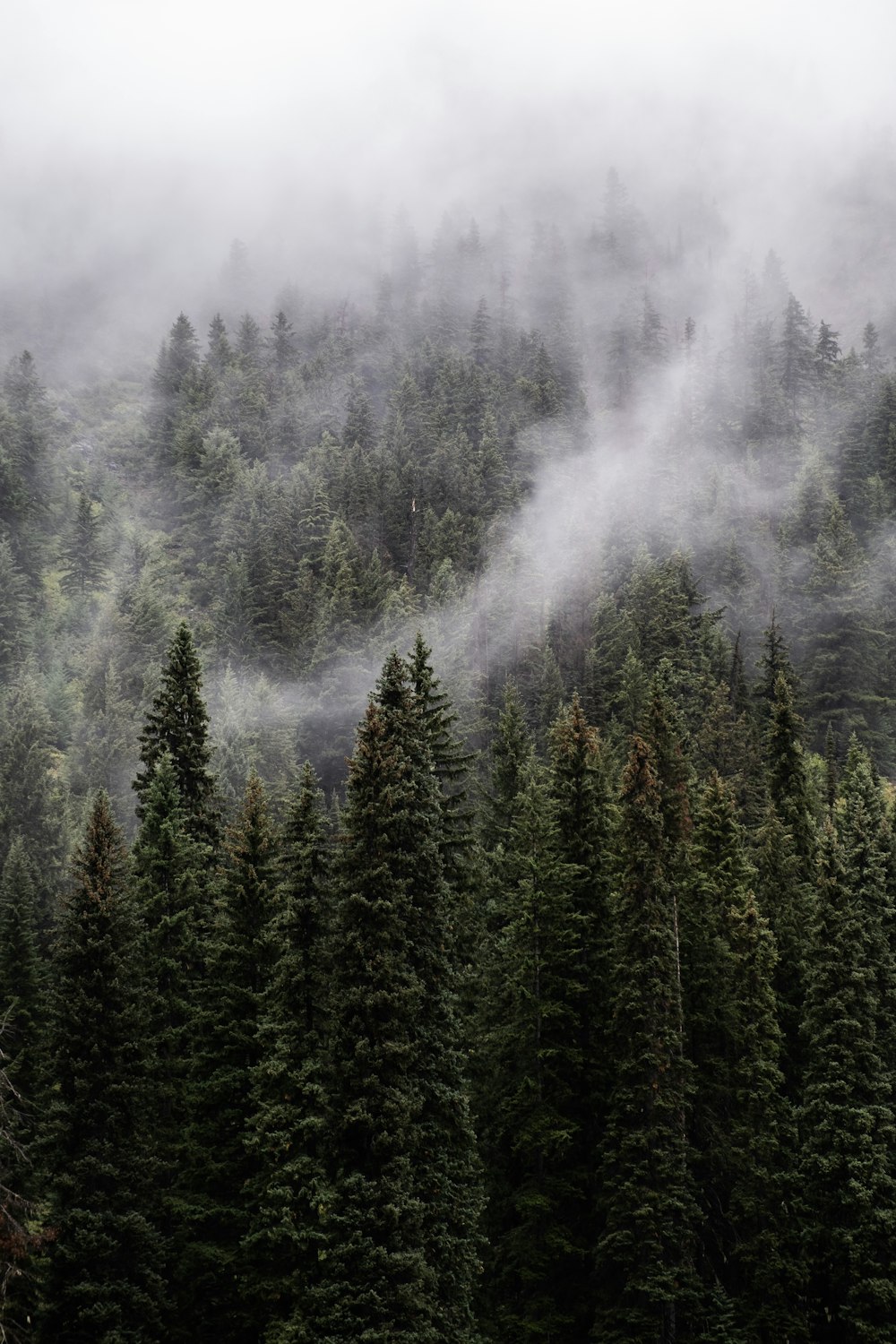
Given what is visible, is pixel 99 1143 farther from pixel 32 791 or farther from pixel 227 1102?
pixel 32 791

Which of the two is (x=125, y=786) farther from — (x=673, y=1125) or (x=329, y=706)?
(x=673, y=1125)

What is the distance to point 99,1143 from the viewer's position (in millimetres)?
27094

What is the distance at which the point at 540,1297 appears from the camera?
33.3 metres

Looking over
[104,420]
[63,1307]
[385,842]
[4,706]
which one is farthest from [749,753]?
[104,420]

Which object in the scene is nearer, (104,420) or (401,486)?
(401,486)

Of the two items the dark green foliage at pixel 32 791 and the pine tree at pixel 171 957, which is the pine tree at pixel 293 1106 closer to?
the pine tree at pixel 171 957

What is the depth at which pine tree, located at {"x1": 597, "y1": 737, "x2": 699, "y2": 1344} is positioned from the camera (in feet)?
106

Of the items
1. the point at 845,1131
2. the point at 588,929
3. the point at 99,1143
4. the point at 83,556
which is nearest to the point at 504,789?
the point at 588,929

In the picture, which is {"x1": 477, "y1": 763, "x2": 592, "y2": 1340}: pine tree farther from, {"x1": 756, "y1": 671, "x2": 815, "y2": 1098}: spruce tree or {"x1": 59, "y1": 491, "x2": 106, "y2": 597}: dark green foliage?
{"x1": 59, "y1": 491, "x2": 106, "y2": 597}: dark green foliage

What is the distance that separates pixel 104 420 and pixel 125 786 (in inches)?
4475

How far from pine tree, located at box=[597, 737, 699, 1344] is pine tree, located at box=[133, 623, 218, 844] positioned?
1441cm

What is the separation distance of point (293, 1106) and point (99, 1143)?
481 centimetres

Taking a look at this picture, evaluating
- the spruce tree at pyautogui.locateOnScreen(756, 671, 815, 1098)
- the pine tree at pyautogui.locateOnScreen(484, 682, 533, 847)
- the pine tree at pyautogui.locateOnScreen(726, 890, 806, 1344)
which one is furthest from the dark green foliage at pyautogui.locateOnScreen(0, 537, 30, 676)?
the pine tree at pyautogui.locateOnScreen(726, 890, 806, 1344)

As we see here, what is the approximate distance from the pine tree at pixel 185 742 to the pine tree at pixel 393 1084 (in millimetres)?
10230
